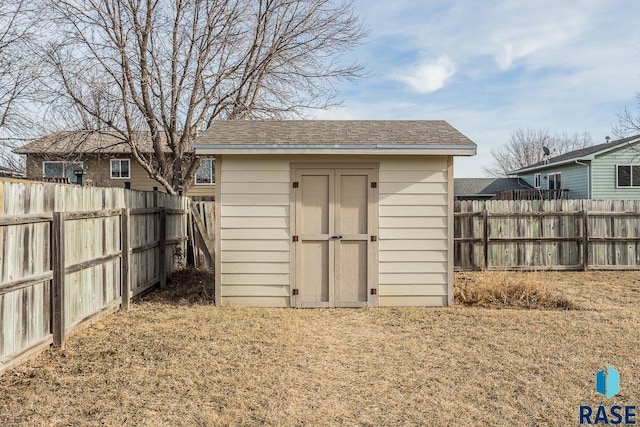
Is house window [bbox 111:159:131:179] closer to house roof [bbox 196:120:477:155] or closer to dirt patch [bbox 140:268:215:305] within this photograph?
dirt patch [bbox 140:268:215:305]

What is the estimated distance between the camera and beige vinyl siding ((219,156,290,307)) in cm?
661

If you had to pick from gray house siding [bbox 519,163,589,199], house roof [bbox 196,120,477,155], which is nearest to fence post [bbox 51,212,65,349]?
house roof [bbox 196,120,477,155]

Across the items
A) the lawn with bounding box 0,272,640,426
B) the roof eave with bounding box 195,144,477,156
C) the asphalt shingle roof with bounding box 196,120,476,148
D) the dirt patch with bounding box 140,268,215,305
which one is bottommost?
the lawn with bounding box 0,272,640,426

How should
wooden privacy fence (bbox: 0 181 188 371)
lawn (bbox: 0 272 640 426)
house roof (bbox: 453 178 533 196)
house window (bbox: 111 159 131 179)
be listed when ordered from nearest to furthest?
lawn (bbox: 0 272 640 426)
wooden privacy fence (bbox: 0 181 188 371)
house window (bbox: 111 159 131 179)
house roof (bbox: 453 178 533 196)

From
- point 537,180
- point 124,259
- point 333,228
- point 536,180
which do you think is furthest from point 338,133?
point 536,180

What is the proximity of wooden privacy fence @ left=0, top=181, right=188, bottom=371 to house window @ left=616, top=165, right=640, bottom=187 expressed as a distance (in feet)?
62.8

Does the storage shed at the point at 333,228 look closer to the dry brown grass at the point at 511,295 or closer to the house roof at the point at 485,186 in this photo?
the dry brown grass at the point at 511,295

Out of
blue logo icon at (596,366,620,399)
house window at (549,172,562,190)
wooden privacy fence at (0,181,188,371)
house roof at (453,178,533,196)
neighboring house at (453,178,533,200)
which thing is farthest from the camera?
house roof at (453,178,533,196)

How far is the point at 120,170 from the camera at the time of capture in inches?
810

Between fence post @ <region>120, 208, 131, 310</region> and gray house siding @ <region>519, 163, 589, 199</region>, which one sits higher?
gray house siding @ <region>519, 163, 589, 199</region>

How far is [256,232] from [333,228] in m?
1.18

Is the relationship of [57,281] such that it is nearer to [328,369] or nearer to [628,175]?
[328,369]

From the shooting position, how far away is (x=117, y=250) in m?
6.24

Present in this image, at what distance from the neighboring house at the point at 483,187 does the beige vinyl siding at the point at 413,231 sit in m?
19.8
